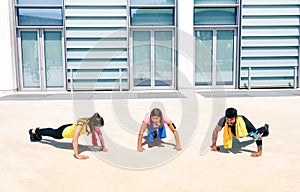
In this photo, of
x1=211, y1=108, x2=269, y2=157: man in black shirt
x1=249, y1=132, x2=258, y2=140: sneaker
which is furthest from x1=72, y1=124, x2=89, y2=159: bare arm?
x1=249, y1=132, x2=258, y2=140: sneaker

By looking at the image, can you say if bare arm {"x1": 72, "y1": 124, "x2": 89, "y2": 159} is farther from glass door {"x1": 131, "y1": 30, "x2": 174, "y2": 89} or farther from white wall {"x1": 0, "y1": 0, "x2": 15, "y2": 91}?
white wall {"x1": 0, "y1": 0, "x2": 15, "y2": 91}

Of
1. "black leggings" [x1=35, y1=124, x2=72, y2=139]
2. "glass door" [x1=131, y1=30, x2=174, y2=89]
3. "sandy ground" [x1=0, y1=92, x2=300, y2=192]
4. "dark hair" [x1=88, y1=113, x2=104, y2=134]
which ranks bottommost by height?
"sandy ground" [x1=0, y1=92, x2=300, y2=192]

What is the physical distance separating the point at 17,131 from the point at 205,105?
5480 mm

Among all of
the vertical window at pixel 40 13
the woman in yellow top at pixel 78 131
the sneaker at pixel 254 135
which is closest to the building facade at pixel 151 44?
the vertical window at pixel 40 13

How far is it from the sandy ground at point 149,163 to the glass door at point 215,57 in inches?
254

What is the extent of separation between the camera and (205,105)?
9.78 m

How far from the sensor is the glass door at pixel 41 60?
13.6m

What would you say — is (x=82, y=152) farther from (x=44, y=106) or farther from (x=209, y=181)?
(x=44, y=106)

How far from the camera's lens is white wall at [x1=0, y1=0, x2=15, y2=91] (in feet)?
42.2

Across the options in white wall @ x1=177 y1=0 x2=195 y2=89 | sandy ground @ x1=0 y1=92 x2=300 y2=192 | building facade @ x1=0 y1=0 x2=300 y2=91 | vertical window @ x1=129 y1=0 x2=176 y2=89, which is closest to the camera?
sandy ground @ x1=0 y1=92 x2=300 y2=192

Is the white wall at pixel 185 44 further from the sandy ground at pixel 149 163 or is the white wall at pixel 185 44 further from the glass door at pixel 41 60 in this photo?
the sandy ground at pixel 149 163

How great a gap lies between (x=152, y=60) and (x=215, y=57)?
2.78 metres

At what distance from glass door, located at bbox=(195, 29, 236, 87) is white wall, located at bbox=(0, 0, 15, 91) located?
7.76 metres

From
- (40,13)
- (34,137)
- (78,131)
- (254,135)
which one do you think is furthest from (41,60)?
(254,135)
